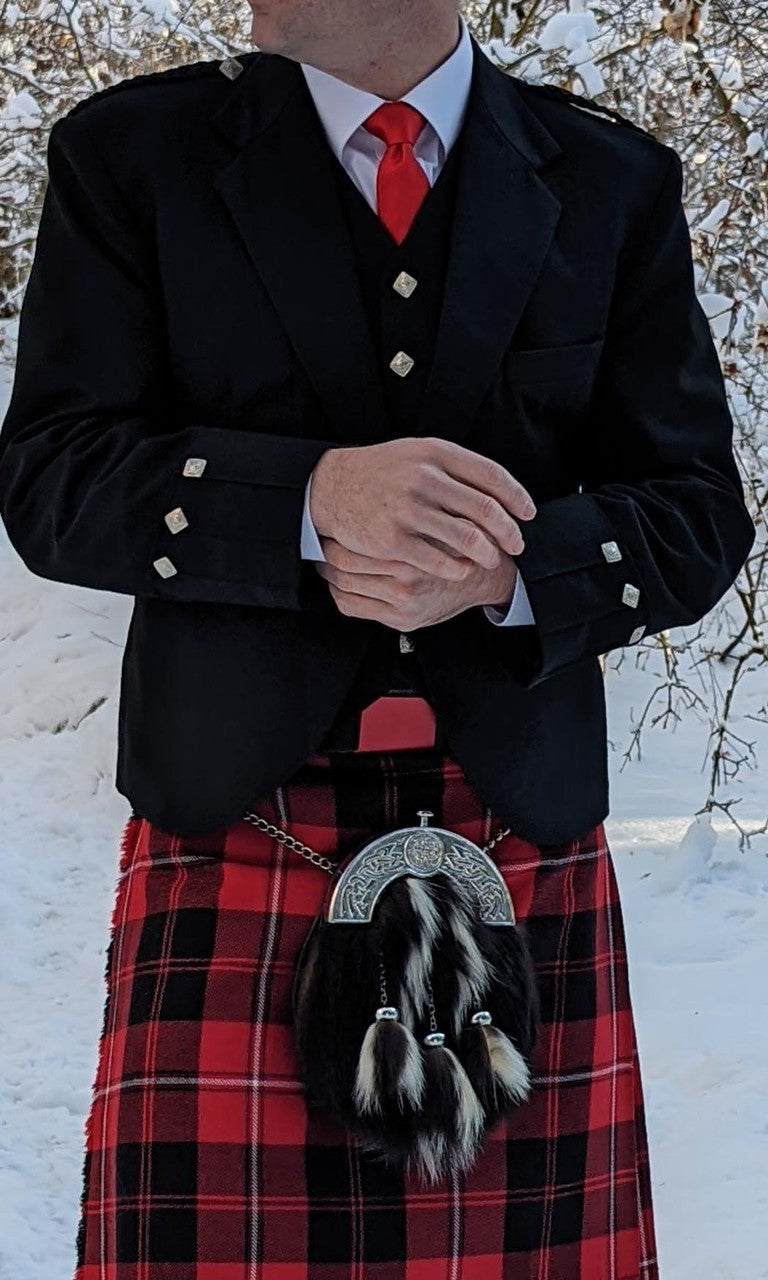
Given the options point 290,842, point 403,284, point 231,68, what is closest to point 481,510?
point 403,284

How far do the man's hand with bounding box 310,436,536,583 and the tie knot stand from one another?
0.91 ft

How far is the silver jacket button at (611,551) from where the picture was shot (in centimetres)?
119

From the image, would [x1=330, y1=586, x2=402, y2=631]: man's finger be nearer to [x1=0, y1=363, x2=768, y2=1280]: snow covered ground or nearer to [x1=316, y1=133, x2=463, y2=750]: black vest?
[x1=316, y1=133, x2=463, y2=750]: black vest

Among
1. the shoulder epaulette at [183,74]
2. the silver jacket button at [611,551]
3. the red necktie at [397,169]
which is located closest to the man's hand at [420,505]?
the silver jacket button at [611,551]

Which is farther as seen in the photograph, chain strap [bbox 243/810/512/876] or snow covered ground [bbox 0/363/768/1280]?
snow covered ground [bbox 0/363/768/1280]

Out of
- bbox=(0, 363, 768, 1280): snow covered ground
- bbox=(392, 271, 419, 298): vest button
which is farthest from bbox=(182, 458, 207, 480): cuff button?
bbox=(0, 363, 768, 1280): snow covered ground

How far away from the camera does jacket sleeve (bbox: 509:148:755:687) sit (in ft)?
3.86

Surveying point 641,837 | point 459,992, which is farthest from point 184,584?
point 641,837

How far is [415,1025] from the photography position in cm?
121

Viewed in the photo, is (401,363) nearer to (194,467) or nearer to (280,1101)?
(194,467)

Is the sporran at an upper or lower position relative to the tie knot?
lower

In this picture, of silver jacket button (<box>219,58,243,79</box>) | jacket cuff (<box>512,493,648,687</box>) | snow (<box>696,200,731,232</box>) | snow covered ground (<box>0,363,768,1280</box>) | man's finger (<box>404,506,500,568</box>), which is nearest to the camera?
man's finger (<box>404,506,500,568</box>)

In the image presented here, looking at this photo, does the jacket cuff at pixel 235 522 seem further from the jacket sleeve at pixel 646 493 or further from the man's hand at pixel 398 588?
the jacket sleeve at pixel 646 493

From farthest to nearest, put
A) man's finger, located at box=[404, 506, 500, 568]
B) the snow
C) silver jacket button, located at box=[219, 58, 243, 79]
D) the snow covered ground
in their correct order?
1. the snow
2. the snow covered ground
3. silver jacket button, located at box=[219, 58, 243, 79]
4. man's finger, located at box=[404, 506, 500, 568]
